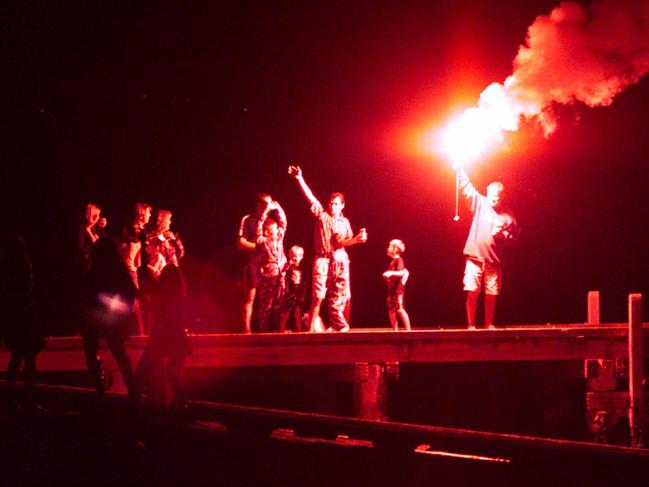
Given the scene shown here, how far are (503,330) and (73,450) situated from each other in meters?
6.28

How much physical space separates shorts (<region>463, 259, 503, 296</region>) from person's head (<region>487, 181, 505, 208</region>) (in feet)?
2.81

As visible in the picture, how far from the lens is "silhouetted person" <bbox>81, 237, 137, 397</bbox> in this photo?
10.2 m

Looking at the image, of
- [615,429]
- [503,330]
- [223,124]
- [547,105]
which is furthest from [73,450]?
[223,124]

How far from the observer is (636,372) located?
44.7 feet

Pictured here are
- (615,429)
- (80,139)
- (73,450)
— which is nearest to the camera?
(73,450)

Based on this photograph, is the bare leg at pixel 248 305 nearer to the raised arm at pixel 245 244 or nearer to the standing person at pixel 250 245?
the standing person at pixel 250 245

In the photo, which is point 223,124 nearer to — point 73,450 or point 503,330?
point 503,330

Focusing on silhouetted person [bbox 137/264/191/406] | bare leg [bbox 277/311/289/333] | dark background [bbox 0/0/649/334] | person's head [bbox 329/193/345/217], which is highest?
dark background [bbox 0/0/649/334]

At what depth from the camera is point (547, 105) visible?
16.0 meters

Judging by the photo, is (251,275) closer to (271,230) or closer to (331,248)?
(271,230)

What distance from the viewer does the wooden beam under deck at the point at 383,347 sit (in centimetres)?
1354

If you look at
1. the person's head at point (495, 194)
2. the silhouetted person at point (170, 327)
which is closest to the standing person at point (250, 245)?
the person's head at point (495, 194)

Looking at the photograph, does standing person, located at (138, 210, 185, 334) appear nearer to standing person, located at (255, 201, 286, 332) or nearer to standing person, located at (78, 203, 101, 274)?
standing person, located at (78, 203, 101, 274)

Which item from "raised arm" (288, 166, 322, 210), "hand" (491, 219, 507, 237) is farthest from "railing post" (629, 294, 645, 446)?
"raised arm" (288, 166, 322, 210)
